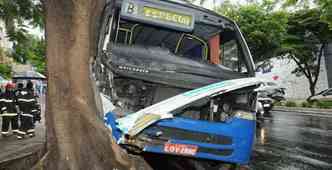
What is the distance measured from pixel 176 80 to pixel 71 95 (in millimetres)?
1644

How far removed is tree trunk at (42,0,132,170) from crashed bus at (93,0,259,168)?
0.44 meters

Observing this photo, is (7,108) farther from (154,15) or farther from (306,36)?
(306,36)

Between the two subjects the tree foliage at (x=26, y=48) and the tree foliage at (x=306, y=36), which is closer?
the tree foliage at (x=26, y=48)

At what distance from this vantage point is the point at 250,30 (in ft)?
68.0

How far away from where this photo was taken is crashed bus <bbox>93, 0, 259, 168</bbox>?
4.23 metres

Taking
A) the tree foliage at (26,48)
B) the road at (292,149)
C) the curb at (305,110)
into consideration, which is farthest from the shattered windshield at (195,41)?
the curb at (305,110)

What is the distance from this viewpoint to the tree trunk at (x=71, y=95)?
3783 mm

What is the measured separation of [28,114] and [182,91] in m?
5.76

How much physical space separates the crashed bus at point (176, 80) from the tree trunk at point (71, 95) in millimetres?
439

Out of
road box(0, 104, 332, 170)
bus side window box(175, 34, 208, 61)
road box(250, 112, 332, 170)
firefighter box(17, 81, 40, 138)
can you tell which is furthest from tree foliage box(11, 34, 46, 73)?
road box(250, 112, 332, 170)

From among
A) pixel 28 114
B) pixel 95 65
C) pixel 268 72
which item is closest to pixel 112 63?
pixel 95 65

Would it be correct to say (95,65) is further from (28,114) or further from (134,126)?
(28,114)

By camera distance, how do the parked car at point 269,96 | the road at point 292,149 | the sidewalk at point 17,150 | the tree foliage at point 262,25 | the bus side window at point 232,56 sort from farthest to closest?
1. the tree foliage at point 262,25
2. the parked car at point 269,96
3. the road at point 292,149
4. the bus side window at point 232,56
5. the sidewalk at point 17,150

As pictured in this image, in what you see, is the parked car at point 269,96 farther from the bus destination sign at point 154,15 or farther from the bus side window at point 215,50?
the bus destination sign at point 154,15
